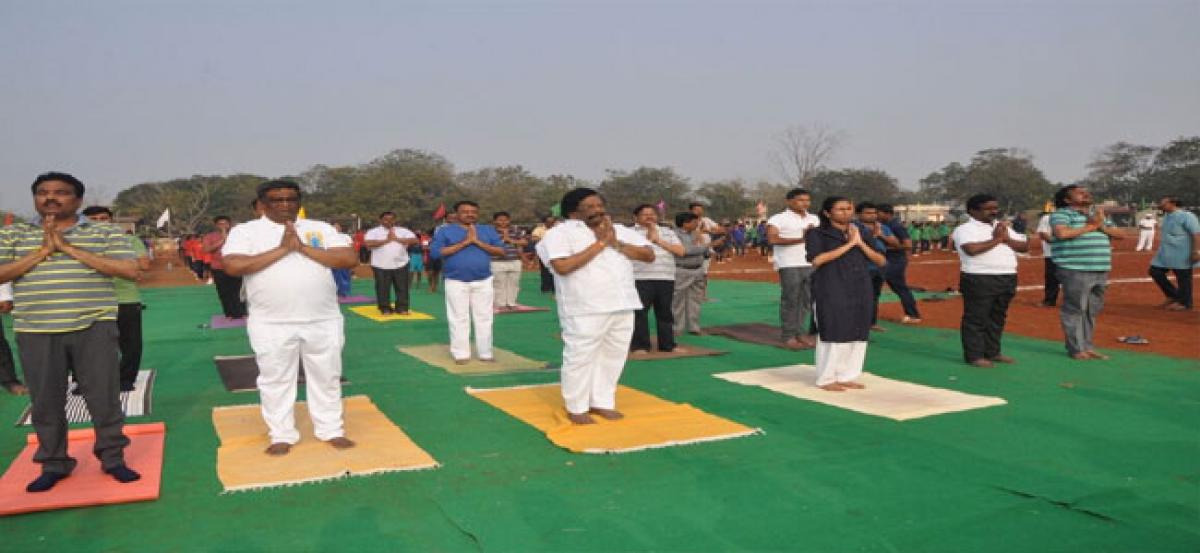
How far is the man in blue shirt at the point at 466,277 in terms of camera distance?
8180 millimetres

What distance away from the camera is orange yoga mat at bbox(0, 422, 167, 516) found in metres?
4.02

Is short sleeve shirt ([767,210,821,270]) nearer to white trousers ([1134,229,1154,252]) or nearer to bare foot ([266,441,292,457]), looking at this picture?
bare foot ([266,441,292,457])

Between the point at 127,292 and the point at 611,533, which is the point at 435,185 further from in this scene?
the point at 611,533

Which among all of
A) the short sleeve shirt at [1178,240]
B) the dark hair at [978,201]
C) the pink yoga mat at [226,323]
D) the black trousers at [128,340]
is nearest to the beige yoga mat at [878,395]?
the dark hair at [978,201]

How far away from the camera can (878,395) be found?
6.40 m

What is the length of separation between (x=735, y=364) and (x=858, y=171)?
6250 centimetres

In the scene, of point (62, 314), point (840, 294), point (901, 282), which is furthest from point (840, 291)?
point (62, 314)

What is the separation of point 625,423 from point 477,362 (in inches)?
123

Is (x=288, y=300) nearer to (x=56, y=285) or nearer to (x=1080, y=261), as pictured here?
(x=56, y=285)

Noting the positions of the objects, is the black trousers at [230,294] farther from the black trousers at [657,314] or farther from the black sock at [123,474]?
the black sock at [123,474]

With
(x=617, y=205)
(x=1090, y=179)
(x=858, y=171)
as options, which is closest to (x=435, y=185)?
(x=617, y=205)

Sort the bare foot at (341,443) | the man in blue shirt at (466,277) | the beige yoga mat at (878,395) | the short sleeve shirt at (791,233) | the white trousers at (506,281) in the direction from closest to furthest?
the bare foot at (341,443)
the beige yoga mat at (878,395)
the man in blue shirt at (466,277)
the short sleeve shirt at (791,233)
the white trousers at (506,281)

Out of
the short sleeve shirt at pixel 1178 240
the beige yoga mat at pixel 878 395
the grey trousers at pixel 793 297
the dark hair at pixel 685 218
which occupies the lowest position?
the beige yoga mat at pixel 878 395

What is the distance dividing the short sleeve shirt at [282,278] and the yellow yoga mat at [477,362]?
10.1ft
